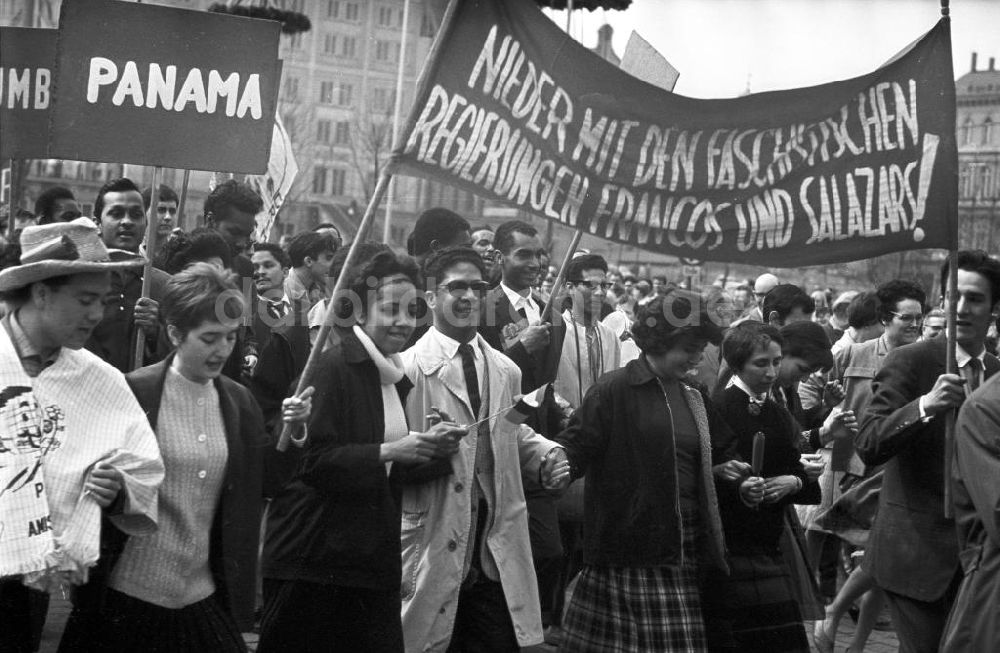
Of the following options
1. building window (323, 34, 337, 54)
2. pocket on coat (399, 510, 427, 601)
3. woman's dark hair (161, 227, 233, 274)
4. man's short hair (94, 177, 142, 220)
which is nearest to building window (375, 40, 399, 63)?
building window (323, 34, 337, 54)

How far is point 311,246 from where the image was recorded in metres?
8.98

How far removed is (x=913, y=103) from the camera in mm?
5980

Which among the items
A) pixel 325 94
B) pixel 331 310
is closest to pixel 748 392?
pixel 331 310

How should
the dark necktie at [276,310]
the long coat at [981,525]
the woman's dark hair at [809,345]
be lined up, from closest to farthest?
the long coat at [981,525] → the woman's dark hair at [809,345] → the dark necktie at [276,310]

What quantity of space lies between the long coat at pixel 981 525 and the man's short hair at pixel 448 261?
2.12 metres

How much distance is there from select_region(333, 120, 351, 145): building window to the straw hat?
8371cm

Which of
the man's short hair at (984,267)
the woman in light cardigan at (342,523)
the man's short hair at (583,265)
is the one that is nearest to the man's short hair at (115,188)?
the woman in light cardigan at (342,523)

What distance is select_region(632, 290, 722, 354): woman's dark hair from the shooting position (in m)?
6.32

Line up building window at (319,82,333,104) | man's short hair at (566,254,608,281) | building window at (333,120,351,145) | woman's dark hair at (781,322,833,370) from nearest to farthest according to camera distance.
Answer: woman's dark hair at (781,322,833,370) → man's short hair at (566,254,608,281) → building window at (333,120,351,145) → building window at (319,82,333,104)

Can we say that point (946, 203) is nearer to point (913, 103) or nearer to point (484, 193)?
point (913, 103)

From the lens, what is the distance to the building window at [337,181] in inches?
3568

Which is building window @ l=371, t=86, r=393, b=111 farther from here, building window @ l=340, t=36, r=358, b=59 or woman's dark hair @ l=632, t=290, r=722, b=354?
woman's dark hair @ l=632, t=290, r=722, b=354

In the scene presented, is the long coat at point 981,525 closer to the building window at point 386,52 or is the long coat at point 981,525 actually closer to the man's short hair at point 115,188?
the man's short hair at point 115,188

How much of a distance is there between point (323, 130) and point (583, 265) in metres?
80.1
